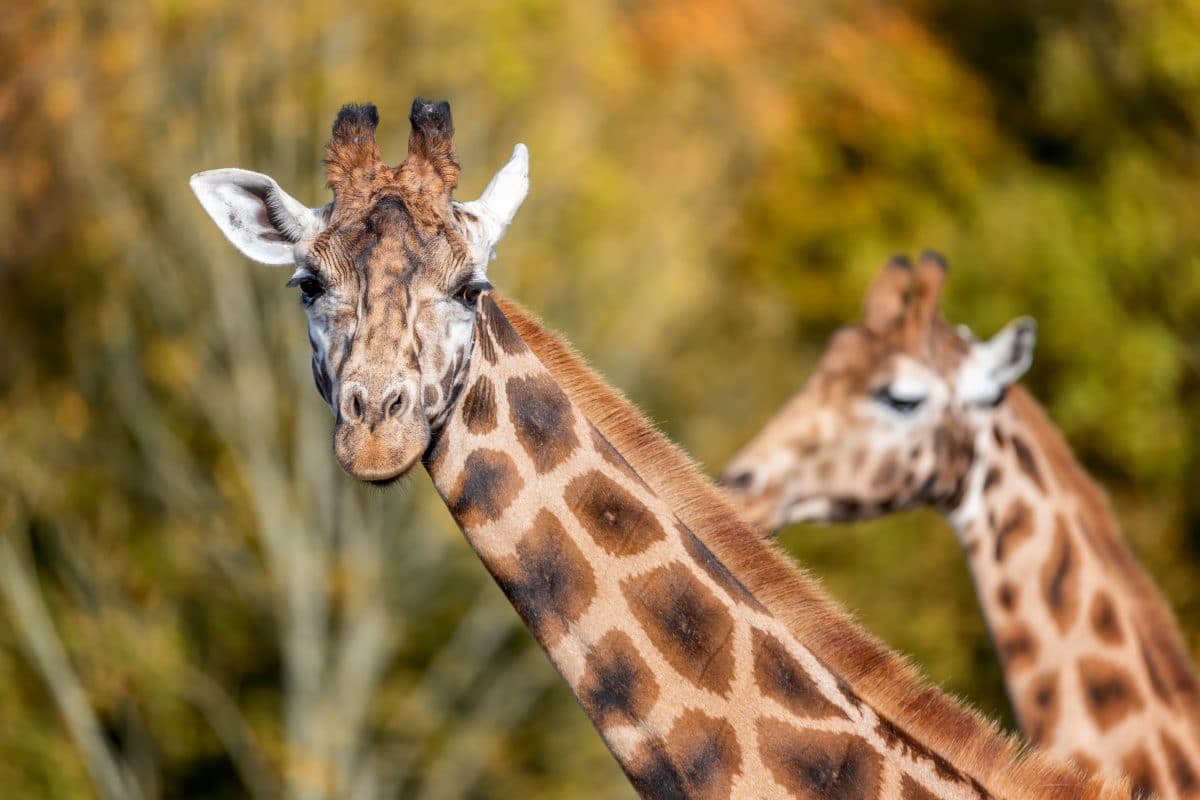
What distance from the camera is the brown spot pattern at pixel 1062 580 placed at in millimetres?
7555

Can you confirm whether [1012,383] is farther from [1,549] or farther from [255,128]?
[1,549]

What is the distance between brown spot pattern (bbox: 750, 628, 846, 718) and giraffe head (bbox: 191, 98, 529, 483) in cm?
106

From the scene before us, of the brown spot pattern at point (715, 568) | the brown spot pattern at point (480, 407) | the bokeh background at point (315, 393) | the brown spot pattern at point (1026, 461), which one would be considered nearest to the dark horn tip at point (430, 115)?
the brown spot pattern at point (480, 407)

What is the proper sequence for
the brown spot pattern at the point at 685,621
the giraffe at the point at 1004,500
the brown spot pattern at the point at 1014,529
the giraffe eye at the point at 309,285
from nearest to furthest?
the brown spot pattern at the point at 685,621, the giraffe eye at the point at 309,285, the giraffe at the point at 1004,500, the brown spot pattern at the point at 1014,529

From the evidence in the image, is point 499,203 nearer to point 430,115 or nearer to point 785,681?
point 430,115

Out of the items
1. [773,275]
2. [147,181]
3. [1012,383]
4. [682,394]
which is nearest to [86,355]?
[147,181]

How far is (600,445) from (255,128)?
17560 mm

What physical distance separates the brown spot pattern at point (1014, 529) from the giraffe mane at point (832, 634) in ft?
11.7

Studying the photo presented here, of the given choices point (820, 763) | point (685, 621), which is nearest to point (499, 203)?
point (685, 621)

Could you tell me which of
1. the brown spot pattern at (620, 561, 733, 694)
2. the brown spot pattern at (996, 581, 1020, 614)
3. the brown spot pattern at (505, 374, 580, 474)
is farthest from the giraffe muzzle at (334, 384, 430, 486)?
the brown spot pattern at (996, 581, 1020, 614)

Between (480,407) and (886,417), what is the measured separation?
13.4 feet

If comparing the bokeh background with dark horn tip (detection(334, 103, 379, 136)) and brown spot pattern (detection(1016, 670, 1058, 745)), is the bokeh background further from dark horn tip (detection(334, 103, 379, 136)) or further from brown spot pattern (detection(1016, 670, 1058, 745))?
dark horn tip (detection(334, 103, 379, 136))

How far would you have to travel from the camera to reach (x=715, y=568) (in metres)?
4.45

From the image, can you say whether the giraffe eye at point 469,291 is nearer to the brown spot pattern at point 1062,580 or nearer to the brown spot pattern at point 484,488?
the brown spot pattern at point 484,488
